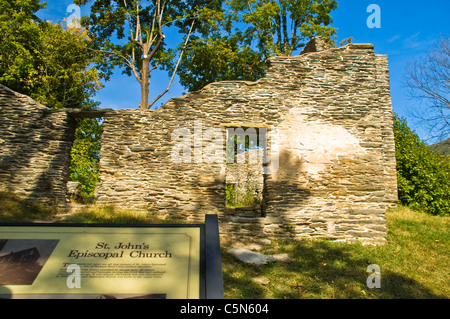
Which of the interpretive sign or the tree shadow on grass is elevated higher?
the interpretive sign

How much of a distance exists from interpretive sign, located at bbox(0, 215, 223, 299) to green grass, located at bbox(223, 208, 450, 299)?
2205 mm

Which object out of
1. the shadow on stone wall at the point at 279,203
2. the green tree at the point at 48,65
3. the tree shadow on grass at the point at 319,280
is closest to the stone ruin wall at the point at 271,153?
the shadow on stone wall at the point at 279,203

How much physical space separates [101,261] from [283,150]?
5513 mm

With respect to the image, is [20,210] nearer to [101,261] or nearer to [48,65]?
[101,261]

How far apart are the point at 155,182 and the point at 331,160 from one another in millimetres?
4235

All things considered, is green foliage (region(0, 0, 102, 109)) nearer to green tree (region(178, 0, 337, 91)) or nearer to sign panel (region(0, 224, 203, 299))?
green tree (region(178, 0, 337, 91))

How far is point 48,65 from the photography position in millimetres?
14742

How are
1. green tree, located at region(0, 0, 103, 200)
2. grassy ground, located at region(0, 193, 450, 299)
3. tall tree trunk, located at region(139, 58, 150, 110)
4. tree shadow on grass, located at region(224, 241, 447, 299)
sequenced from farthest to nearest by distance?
tall tree trunk, located at region(139, 58, 150, 110)
green tree, located at region(0, 0, 103, 200)
grassy ground, located at region(0, 193, 450, 299)
tree shadow on grass, located at region(224, 241, 447, 299)

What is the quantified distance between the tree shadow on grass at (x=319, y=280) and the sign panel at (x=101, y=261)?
222 cm

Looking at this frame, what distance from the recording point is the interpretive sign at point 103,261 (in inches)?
83.5

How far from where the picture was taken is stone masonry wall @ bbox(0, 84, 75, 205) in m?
7.73

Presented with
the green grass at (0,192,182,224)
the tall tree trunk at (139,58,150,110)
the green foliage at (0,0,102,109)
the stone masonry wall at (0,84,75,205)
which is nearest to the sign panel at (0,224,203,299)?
the green grass at (0,192,182,224)

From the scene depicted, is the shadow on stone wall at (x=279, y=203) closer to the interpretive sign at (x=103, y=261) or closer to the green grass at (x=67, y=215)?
the green grass at (x=67, y=215)

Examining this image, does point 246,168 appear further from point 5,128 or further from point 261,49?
point 5,128
